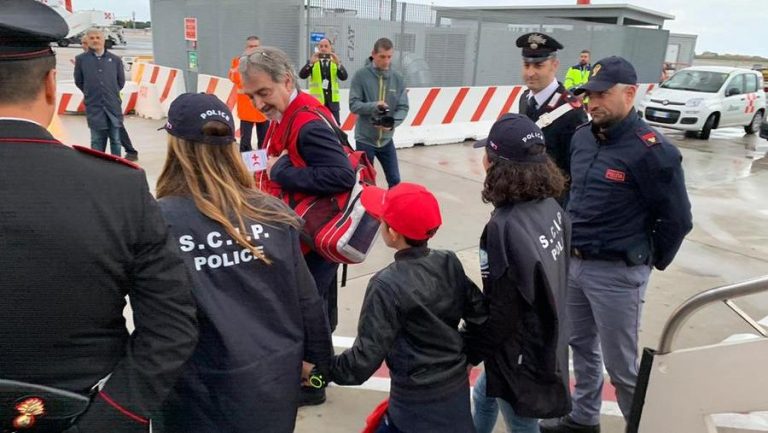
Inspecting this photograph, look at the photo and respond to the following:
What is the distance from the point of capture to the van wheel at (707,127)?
44.4 ft

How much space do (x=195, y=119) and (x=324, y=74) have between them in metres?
6.88

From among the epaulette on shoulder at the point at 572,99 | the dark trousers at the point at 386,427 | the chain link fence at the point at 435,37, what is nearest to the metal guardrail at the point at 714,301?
the dark trousers at the point at 386,427

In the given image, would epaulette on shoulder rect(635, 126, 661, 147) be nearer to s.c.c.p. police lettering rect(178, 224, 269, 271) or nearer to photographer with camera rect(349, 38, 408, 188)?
s.c.c.p. police lettering rect(178, 224, 269, 271)

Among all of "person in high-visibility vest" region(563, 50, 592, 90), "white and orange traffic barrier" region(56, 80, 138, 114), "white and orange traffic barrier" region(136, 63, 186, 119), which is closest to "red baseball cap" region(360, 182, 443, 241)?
"white and orange traffic barrier" region(136, 63, 186, 119)

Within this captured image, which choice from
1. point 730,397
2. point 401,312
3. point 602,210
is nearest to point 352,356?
point 401,312

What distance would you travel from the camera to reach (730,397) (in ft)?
5.92

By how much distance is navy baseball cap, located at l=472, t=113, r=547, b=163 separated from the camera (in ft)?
7.32

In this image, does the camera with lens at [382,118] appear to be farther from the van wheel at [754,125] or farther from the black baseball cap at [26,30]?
the van wheel at [754,125]

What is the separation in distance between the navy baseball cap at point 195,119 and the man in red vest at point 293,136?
843 millimetres

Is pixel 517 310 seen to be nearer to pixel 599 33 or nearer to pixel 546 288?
pixel 546 288

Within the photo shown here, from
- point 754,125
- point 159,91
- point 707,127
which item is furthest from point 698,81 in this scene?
point 159,91

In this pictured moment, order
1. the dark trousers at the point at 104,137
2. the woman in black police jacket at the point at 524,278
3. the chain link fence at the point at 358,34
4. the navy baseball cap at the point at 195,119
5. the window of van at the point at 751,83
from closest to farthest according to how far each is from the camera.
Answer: the navy baseball cap at the point at 195,119
the woman in black police jacket at the point at 524,278
the dark trousers at the point at 104,137
the chain link fence at the point at 358,34
the window of van at the point at 751,83

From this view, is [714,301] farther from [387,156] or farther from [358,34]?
[358,34]

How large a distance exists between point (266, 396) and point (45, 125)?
0.99m
